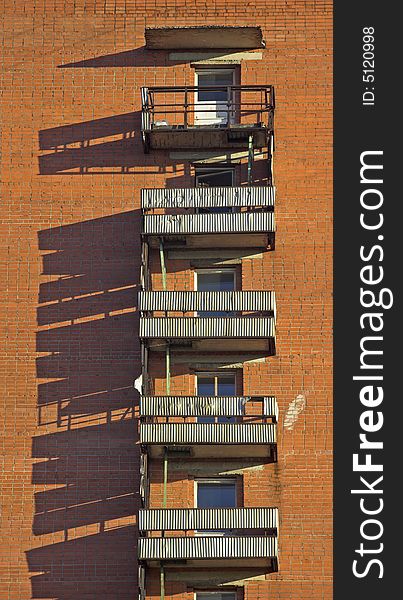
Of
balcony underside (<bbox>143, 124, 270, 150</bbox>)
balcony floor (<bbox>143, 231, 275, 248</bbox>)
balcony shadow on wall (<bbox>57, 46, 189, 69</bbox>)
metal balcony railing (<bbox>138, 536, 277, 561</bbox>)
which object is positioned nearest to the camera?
metal balcony railing (<bbox>138, 536, 277, 561</bbox>)

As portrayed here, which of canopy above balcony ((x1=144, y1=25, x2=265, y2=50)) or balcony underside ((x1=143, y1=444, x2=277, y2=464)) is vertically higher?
canopy above balcony ((x1=144, y1=25, x2=265, y2=50))

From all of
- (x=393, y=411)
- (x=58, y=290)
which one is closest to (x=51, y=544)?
(x=58, y=290)

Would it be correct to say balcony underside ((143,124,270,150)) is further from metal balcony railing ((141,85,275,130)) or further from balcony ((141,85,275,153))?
metal balcony railing ((141,85,275,130))

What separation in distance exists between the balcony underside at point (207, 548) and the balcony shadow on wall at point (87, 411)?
1.84m

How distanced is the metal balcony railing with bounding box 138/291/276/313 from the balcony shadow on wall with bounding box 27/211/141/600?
1.76 metres

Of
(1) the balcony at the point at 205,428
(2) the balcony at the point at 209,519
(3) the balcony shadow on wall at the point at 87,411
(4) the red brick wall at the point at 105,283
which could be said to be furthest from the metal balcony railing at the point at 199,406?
(2) the balcony at the point at 209,519

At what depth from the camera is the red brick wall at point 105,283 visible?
1716 inches

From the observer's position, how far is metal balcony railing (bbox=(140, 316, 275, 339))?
144 ft

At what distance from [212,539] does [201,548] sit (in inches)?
15.9

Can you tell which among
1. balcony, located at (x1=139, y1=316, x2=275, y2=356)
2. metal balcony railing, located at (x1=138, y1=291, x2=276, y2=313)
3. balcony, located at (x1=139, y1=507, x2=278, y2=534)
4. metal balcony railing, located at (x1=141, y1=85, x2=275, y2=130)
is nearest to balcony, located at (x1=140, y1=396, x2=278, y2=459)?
balcony, located at (x1=139, y1=316, x2=275, y2=356)

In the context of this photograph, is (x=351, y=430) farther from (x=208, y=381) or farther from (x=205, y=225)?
(x=205, y=225)

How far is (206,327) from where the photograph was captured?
4416 cm

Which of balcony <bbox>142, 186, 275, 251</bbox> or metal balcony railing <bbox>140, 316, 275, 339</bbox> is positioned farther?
balcony <bbox>142, 186, 275, 251</bbox>

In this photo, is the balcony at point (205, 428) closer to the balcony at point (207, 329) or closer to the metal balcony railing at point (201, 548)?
the balcony at point (207, 329)
